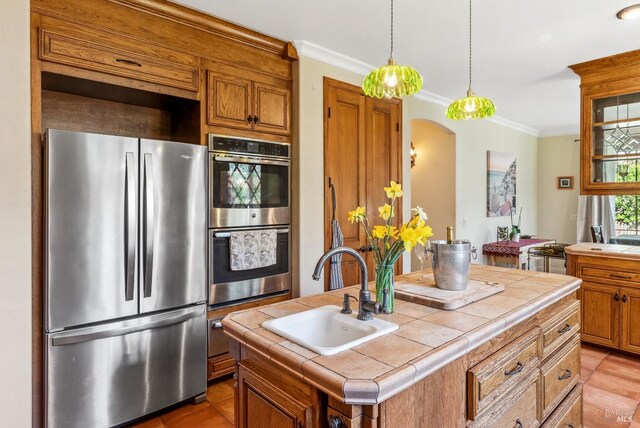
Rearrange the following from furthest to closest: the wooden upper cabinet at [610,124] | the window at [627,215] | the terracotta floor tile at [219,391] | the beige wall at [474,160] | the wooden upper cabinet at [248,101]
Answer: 1. the window at [627,215]
2. the beige wall at [474,160]
3. the wooden upper cabinet at [610,124]
4. the wooden upper cabinet at [248,101]
5. the terracotta floor tile at [219,391]

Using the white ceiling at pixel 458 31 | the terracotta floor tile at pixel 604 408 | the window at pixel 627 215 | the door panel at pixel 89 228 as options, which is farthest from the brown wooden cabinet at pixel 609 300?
the window at pixel 627 215

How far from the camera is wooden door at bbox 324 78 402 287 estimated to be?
336cm

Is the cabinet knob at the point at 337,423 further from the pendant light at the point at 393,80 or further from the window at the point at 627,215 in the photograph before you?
the window at the point at 627,215

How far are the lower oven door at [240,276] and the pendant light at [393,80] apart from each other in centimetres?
147

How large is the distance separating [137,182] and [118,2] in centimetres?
112

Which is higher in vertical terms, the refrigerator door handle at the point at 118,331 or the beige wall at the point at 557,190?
the beige wall at the point at 557,190

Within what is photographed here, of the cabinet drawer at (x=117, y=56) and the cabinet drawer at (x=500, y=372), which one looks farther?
the cabinet drawer at (x=117, y=56)


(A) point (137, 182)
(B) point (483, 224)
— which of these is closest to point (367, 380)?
(A) point (137, 182)

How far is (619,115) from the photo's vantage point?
11.5 ft

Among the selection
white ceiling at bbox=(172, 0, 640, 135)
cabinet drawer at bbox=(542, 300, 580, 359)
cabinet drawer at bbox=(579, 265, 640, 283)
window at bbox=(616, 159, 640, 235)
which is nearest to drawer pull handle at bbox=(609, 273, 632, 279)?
cabinet drawer at bbox=(579, 265, 640, 283)

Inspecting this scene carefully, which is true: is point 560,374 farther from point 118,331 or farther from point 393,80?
point 118,331

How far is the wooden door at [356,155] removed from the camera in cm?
336

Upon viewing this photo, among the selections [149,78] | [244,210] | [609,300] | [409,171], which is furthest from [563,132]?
[149,78]

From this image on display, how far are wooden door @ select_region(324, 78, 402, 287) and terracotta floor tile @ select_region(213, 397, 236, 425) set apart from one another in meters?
1.45
